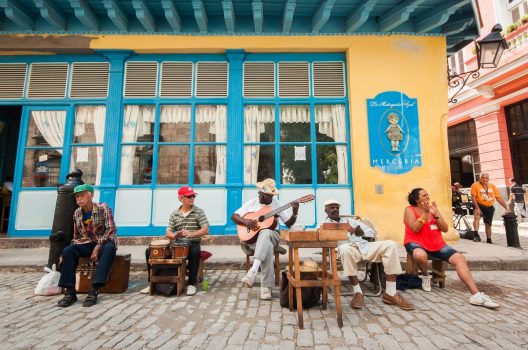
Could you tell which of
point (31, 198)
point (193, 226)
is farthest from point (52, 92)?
point (193, 226)

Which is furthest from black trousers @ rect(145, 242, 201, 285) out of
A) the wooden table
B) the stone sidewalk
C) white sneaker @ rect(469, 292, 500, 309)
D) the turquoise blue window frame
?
white sneaker @ rect(469, 292, 500, 309)

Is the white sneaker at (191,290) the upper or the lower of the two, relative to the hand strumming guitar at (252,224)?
lower

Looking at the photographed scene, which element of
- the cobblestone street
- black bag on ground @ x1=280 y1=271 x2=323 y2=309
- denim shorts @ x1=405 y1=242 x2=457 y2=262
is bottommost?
the cobblestone street

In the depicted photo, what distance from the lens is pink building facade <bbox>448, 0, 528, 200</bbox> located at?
1153 centimetres

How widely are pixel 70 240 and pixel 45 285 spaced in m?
0.66

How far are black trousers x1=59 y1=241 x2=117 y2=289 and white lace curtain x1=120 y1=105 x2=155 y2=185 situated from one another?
3.50m

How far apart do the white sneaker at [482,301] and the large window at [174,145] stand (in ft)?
17.2

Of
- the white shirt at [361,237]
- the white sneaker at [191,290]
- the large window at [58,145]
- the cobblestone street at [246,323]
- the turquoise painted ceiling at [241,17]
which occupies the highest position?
the turquoise painted ceiling at [241,17]

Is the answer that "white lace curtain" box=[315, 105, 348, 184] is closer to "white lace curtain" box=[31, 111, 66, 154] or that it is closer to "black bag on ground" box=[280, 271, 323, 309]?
"black bag on ground" box=[280, 271, 323, 309]

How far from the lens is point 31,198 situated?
6922 millimetres

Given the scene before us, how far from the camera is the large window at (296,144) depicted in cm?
717

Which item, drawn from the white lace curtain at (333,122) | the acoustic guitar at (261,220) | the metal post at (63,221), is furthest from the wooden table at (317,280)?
the white lace curtain at (333,122)

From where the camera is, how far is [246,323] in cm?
299

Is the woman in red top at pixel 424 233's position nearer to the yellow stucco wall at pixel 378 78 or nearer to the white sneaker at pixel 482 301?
the white sneaker at pixel 482 301
